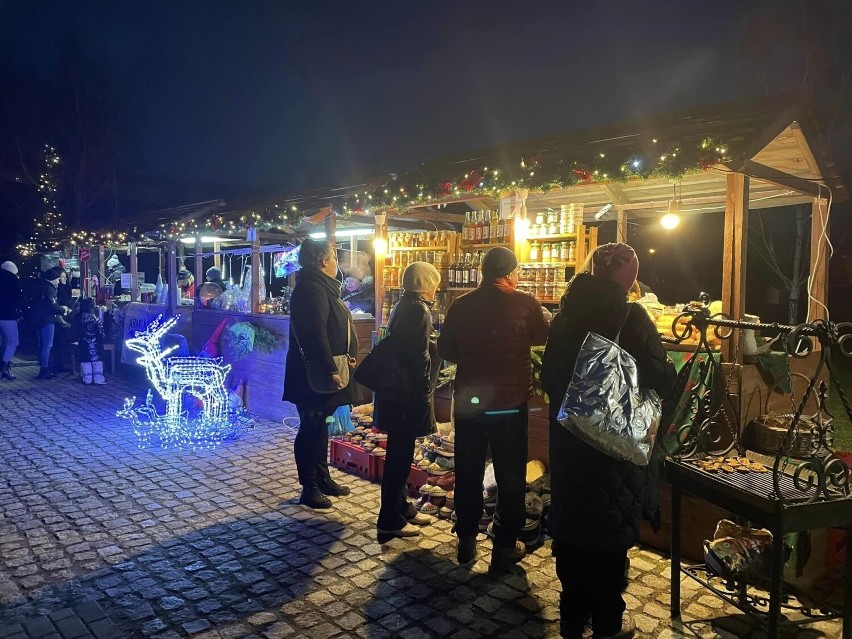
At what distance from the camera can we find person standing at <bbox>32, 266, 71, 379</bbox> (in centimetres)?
1066

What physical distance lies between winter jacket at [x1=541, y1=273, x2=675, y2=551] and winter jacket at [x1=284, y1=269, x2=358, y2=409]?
2253 millimetres

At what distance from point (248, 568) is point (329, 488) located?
4.40 feet

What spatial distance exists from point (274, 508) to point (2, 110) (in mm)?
22146

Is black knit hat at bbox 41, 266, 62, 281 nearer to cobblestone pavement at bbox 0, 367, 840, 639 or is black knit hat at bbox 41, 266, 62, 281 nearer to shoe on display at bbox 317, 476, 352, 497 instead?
cobblestone pavement at bbox 0, 367, 840, 639

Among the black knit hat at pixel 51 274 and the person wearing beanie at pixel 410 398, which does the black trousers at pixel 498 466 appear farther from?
the black knit hat at pixel 51 274

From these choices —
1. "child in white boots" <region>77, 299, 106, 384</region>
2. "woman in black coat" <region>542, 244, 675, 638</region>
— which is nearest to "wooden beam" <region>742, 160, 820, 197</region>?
"woman in black coat" <region>542, 244, 675, 638</region>

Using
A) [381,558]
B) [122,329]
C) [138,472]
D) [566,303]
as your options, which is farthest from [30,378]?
[566,303]

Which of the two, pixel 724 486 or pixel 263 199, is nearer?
pixel 724 486

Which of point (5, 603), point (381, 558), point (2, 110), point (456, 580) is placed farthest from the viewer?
point (2, 110)

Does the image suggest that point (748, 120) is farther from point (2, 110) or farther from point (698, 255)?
point (2, 110)

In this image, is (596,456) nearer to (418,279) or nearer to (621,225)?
(418,279)

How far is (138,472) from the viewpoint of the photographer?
5648 millimetres

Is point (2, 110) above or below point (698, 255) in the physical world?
above

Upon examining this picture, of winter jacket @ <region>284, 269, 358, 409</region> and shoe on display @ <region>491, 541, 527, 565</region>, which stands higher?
winter jacket @ <region>284, 269, 358, 409</region>
